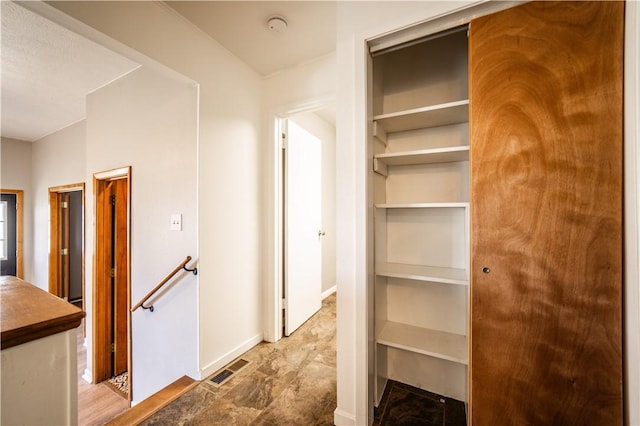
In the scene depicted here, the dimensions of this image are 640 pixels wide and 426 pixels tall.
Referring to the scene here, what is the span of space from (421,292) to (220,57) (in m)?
2.38

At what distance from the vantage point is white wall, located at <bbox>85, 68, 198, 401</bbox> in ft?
6.63

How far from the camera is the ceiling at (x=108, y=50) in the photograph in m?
1.76

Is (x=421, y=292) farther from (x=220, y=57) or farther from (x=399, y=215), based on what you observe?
(x=220, y=57)

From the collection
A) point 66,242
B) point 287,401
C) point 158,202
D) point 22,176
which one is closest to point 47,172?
point 22,176

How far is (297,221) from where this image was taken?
2725mm

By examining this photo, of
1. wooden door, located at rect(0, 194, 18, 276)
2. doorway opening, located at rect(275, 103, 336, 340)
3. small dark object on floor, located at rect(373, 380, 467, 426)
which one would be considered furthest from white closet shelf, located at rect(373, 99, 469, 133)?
wooden door, located at rect(0, 194, 18, 276)

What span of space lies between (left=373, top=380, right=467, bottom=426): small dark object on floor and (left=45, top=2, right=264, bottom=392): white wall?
1.30 m

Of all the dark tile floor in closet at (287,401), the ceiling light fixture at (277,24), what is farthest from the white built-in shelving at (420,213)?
the ceiling light fixture at (277,24)

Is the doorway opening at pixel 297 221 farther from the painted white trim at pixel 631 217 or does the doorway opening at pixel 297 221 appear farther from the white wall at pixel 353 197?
the painted white trim at pixel 631 217

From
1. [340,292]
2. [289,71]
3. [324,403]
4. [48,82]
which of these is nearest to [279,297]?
[324,403]

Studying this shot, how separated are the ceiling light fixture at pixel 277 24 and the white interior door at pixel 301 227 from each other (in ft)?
2.64

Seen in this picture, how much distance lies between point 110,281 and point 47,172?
269cm

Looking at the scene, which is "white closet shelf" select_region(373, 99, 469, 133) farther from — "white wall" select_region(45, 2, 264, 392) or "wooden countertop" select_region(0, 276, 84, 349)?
"wooden countertop" select_region(0, 276, 84, 349)

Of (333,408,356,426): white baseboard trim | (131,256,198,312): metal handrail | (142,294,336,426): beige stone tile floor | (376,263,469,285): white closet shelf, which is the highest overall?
(376,263,469,285): white closet shelf
